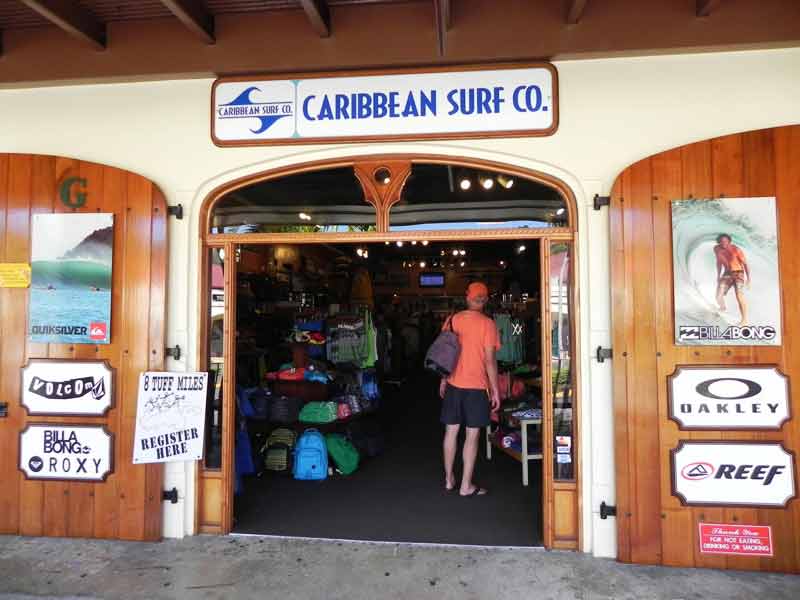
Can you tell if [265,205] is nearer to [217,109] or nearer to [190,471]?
[217,109]

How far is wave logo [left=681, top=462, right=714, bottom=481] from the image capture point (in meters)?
3.13

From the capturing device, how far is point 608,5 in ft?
10.8

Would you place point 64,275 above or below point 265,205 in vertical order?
below

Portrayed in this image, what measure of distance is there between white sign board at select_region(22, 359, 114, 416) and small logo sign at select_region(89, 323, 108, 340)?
18cm

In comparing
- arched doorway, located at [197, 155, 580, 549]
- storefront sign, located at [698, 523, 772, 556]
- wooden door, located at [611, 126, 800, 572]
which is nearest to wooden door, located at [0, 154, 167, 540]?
arched doorway, located at [197, 155, 580, 549]

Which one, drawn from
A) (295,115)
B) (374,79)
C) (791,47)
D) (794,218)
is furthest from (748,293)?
(295,115)

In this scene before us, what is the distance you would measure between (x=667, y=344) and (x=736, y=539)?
131 centimetres

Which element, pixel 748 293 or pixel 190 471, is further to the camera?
pixel 190 471

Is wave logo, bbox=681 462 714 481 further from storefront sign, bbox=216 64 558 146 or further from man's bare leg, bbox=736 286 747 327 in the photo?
storefront sign, bbox=216 64 558 146

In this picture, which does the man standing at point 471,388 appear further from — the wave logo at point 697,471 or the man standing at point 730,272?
the man standing at point 730,272

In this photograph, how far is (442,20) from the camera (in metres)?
3.07

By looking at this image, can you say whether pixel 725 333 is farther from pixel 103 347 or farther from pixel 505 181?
pixel 103 347

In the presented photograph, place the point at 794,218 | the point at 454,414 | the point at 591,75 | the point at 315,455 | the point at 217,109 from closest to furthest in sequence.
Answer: the point at 794,218 < the point at 591,75 < the point at 217,109 < the point at 454,414 < the point at 315,455

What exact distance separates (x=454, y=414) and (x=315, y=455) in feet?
5.00
